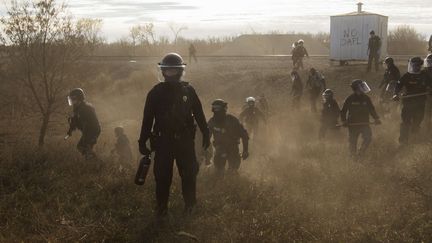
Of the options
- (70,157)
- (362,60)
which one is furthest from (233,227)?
(362,60)

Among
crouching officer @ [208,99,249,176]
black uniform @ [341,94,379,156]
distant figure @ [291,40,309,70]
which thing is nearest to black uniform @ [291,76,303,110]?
distant figure @ [291,40,309,70]

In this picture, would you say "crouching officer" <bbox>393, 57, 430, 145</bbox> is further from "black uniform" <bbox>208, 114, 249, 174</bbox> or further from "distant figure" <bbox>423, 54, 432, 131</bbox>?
"black uniform" <bbox>208, 114, 249, 174</bbox>

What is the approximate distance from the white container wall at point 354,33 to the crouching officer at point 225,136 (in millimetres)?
17288

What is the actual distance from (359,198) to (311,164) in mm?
2131

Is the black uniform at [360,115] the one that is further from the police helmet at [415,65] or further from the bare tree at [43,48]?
the bare tree at [43,48]

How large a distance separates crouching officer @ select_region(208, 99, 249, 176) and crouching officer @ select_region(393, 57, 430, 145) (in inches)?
148

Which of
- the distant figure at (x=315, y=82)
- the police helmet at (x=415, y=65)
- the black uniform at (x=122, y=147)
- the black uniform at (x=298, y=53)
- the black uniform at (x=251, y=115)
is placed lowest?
the black uniform at (x=122, y=147)

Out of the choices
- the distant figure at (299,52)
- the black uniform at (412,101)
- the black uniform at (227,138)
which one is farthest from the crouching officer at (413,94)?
the distant figure at (299,52)

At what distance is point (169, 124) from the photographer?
5812 millimetres

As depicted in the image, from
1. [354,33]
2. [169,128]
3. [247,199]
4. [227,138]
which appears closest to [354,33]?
[354,33]

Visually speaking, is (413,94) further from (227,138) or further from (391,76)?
(227,138)

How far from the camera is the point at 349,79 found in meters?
21.6

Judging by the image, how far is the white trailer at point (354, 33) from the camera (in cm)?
2397

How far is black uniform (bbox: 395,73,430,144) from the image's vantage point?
10.2 meters
